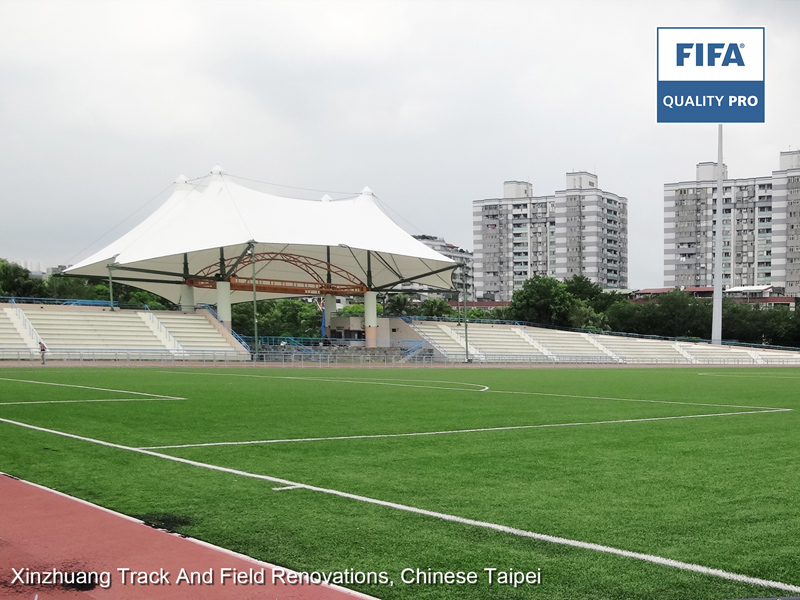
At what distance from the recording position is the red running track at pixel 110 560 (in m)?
4.16

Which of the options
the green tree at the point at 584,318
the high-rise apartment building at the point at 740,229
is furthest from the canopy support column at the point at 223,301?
the high-rise apartment building at the point at 740,229

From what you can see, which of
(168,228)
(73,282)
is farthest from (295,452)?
(73,282)

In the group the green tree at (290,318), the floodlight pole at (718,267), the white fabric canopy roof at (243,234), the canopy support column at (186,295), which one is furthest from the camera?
the green tree at (290,318)

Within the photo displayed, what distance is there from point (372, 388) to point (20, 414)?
11087mm

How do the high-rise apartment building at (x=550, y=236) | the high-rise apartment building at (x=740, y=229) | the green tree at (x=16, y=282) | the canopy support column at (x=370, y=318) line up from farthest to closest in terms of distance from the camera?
1. the high-rise apartment building at (x=550, y=236)
2. the high-rise apartment building at (x=740, y=229)
3. the green tree at (x=16, y=282)
4. the canopy support column at (x=370, y=318)

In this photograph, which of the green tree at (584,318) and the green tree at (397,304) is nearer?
the green tree at (584,318)

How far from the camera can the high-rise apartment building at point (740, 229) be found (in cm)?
12338

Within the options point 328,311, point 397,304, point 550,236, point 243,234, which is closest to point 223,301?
point 243,234

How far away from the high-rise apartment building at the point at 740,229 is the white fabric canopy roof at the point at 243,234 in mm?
85341

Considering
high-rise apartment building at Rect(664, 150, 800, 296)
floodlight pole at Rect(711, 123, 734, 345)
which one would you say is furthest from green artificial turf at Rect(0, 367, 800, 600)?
high-rise apartment building at Rect(664, 150, 800, 296)

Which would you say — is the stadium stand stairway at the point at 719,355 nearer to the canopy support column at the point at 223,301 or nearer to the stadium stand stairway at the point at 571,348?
the stadium stand stairway at the point at 571,348

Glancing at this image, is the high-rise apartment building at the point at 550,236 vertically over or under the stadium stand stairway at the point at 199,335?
over

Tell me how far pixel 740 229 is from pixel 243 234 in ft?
355

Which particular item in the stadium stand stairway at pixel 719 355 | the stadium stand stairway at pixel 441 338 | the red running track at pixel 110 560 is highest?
the red running track at pixel 110 560
